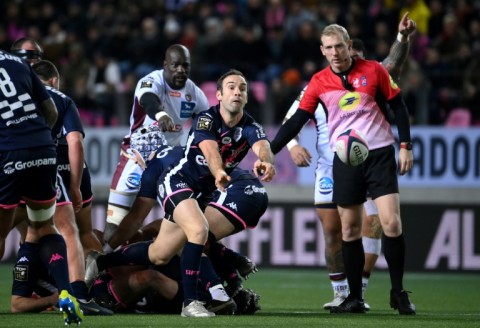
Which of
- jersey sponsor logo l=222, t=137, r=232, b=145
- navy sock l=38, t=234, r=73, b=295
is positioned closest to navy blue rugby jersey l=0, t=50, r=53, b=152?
navy sock l=38, t=234, r=73, b=295

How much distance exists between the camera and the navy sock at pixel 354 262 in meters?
8.65

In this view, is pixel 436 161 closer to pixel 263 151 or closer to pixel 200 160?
pixel 200 160

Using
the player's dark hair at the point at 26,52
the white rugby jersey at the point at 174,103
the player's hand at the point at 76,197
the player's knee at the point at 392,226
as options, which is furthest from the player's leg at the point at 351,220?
the player's dark hair at the point at 26,52

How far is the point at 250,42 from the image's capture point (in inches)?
664

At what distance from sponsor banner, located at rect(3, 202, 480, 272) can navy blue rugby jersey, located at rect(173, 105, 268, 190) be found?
6030 millimetres

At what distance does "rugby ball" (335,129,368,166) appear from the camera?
832 cm

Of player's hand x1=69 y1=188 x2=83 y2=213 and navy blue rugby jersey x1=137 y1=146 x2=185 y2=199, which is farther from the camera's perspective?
navy blue rugby jersey x1=137 y1=146 x2=185 y2=199

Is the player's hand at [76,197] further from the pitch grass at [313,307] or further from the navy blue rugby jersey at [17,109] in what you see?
the navy blue rugby jersey at [17,109]

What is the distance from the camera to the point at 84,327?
700cm

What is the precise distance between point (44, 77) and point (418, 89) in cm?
682

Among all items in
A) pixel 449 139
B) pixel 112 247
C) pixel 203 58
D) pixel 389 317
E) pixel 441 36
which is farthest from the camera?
pixel 203 58

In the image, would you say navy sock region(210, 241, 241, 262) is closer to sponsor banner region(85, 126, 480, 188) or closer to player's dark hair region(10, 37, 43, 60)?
player's dark hair region(10, 37, 43, 60)

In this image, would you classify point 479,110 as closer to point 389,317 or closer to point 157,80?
point 157,80

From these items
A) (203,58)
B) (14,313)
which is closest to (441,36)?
(203,58)
